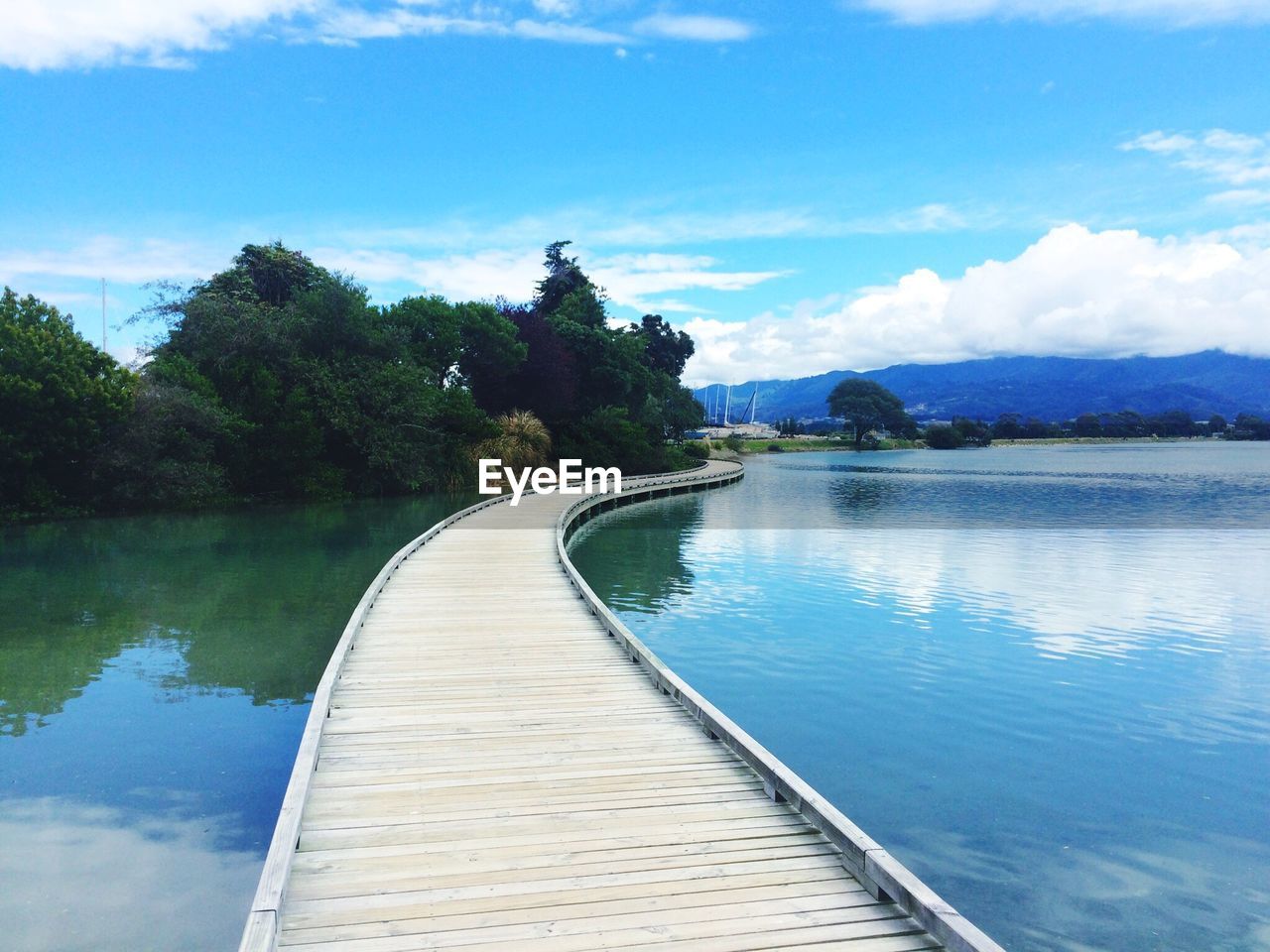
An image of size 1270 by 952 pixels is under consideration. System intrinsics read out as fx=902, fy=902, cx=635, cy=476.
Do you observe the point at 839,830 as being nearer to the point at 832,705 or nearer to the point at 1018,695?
the point at 832,705

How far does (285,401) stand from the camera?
25359mm

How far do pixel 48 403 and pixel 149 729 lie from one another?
15593mm

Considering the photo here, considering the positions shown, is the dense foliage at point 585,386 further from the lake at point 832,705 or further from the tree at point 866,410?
the tree at point 866,410

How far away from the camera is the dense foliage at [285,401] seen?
2003 cm

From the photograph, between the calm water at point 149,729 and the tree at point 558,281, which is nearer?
the calm water at point 149,729

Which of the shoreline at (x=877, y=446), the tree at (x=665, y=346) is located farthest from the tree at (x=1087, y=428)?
the tree at (x=665, y=346)

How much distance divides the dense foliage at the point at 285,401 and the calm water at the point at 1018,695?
33.1ft

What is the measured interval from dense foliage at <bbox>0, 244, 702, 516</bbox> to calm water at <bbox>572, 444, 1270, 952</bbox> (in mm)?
10100

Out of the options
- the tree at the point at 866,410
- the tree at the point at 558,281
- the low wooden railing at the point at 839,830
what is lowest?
the low wooden railing at the point at 839,830

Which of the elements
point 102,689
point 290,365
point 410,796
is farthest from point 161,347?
point 410,796

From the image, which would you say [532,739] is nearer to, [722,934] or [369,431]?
[722,934]

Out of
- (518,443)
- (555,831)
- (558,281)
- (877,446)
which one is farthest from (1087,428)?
(555,831)

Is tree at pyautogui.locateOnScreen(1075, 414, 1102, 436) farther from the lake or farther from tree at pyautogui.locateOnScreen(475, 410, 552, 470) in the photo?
the lake

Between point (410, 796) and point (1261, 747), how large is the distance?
642cm
